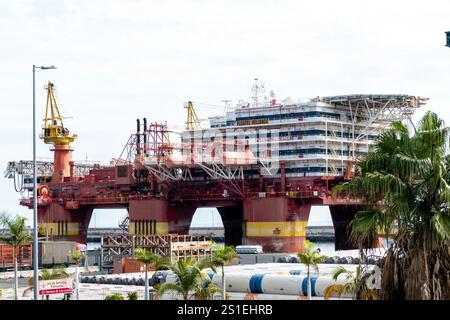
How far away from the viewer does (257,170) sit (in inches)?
4385

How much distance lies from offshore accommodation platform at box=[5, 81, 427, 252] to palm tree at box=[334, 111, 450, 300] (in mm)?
83471

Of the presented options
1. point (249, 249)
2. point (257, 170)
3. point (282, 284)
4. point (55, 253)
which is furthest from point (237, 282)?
point (257, 170)

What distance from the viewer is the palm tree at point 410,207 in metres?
18.1

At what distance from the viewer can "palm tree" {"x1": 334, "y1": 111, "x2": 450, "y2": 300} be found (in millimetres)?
18141

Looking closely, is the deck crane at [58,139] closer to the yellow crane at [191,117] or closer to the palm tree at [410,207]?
the yellow crane at [191,117]

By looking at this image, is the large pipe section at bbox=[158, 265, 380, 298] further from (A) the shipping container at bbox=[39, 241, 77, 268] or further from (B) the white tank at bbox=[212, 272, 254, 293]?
(A) the shipping container at bbox=[39, 241, 77, 268]

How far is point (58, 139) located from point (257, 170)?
38.9 meters

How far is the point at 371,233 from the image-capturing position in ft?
60.9

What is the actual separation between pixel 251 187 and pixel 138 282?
1973 inches

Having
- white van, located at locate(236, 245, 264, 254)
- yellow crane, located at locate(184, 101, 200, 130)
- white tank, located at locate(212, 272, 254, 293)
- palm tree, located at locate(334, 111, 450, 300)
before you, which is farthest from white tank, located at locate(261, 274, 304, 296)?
yellow crane, located at locate(184, 101, 200, 130)

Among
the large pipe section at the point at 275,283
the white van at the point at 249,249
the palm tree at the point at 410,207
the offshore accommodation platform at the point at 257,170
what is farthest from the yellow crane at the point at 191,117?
the palm tree at the point at 410,207

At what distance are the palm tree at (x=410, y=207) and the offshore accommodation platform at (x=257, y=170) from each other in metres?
83.5

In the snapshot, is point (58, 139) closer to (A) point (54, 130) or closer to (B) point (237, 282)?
(A) point (54, 130)
